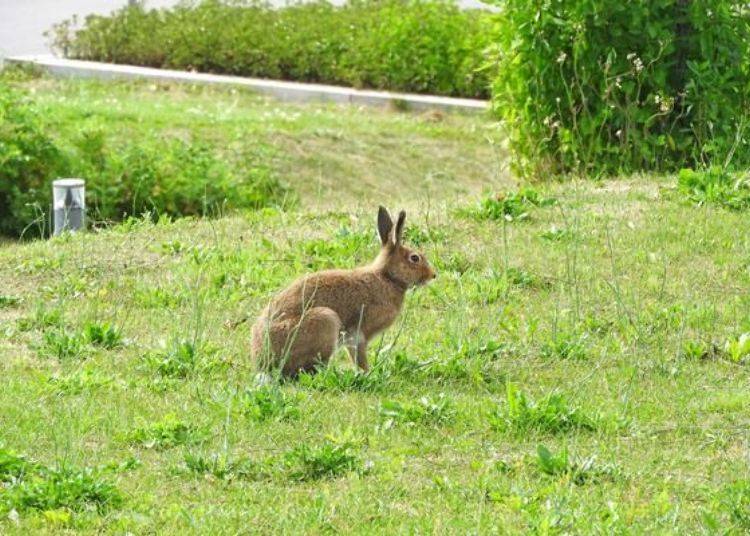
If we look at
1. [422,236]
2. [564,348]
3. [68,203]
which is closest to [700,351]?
[564,348]

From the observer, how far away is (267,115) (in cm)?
1522

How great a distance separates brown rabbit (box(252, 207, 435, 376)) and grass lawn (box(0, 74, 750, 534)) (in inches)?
5.4

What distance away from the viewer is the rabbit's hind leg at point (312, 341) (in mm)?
7133

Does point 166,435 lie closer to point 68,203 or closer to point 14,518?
point 14,518

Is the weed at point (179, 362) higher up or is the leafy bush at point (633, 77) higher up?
the leafy bush at point (633, 77)

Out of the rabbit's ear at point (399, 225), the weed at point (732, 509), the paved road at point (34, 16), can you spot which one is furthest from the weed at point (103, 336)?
the paved road at point (34, 16)

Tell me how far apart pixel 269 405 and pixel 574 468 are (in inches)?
52.3

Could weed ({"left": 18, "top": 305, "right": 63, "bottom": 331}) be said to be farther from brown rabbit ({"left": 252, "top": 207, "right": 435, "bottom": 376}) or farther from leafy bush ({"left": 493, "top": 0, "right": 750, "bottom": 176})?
leafy bush ({"left": 493, "top": 0, "right": 750, "bottom": 176})

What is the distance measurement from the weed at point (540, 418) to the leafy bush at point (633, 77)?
4670 millimetres

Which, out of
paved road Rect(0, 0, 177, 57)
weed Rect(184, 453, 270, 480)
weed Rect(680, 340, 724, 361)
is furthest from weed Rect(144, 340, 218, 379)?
paved road Rect(0, 0, 177, 57)

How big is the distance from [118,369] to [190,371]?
Result: 0.37m

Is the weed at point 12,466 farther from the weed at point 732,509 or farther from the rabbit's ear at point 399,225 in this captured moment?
the weed at point 732,509

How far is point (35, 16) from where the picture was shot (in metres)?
20.5

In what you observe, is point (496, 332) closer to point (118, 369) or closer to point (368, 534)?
point (118, 369)
